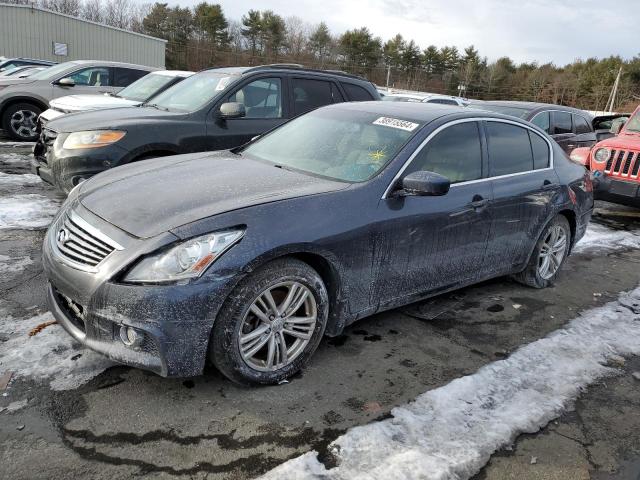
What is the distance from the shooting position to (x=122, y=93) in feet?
29.4

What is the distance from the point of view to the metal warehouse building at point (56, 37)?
93.0ft

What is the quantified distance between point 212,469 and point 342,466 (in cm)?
59

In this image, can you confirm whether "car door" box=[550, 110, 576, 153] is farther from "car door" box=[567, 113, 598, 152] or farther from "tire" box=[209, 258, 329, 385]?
"tire" box=[209, 258, 329, 385]

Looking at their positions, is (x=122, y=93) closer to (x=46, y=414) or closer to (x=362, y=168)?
(x=362, y=168)

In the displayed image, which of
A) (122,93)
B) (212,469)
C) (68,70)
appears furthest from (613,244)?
(68,70)

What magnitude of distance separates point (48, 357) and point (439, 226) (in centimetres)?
265

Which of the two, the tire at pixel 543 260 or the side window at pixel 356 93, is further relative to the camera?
the side window at pixel 356 93

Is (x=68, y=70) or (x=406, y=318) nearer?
(x=406, y=318)

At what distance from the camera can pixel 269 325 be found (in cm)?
300

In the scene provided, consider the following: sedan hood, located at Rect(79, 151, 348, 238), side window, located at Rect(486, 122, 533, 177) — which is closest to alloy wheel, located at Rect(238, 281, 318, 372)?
sedan hood, located at Rect(79, 151, 348, 238)

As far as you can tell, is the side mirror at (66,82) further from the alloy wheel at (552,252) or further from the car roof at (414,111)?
the alloy wheel at (552,252)

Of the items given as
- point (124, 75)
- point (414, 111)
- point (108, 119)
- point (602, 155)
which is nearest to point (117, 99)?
point (108, 119)

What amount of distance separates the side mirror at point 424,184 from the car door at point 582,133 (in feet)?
26.3

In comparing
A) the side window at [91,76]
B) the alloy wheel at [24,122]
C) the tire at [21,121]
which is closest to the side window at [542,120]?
the side window at [91,76]
